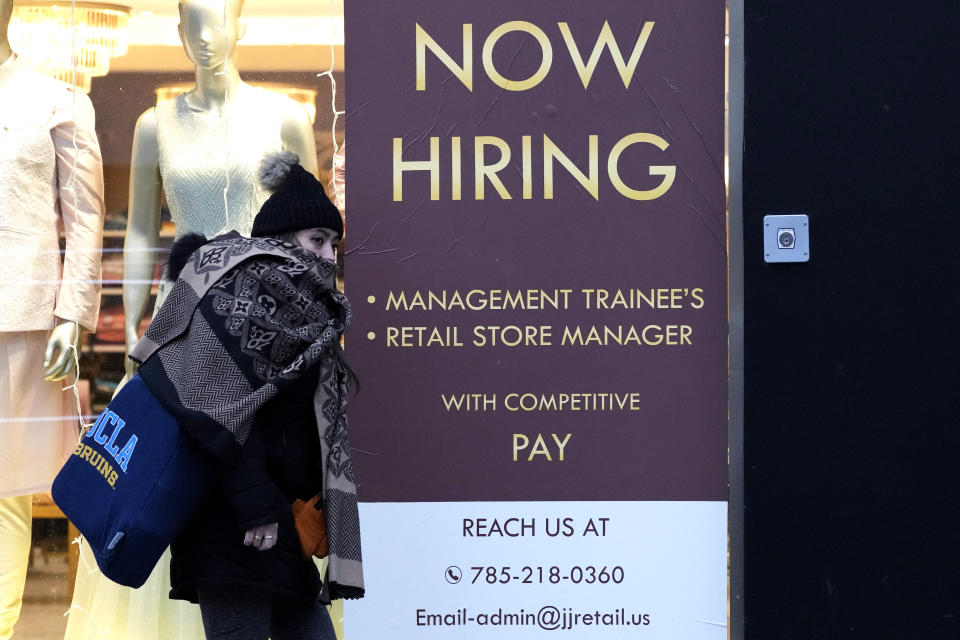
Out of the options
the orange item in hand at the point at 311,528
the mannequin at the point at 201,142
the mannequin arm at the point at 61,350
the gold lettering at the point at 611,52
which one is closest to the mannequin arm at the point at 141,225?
the mannequin at the point at 201,142

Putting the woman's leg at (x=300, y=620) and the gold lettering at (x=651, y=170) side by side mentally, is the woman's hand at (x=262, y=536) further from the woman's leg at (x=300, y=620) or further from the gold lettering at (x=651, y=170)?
the gold lettering at (x=651, y=170)

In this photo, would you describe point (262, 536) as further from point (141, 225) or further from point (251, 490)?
point (141, 225)

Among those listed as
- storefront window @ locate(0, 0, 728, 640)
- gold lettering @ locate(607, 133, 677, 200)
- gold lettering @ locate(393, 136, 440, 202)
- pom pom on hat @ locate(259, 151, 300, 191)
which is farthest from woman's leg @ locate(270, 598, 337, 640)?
gold lettering @ locate(607, 133, 677, 200)

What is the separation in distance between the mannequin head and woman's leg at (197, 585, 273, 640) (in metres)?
1.83

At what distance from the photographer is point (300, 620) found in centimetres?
314

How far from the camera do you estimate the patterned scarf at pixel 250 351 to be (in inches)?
113

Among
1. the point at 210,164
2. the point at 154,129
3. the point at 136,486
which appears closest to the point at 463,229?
the point at 210,164

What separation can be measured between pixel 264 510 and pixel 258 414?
0.82 feet

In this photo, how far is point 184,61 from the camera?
398 cm
